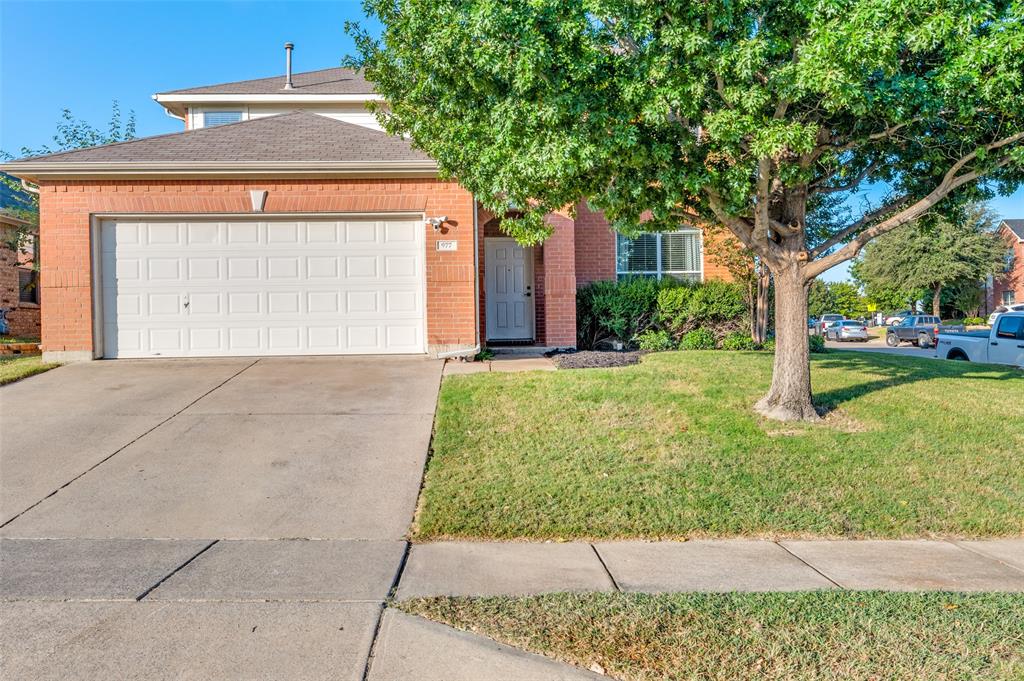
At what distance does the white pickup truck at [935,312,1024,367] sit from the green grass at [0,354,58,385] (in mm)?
18040

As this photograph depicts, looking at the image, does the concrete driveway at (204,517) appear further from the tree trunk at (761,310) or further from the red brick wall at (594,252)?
the tree trunk at (761,310)

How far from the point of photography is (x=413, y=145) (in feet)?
29.6

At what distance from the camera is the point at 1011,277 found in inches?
1686

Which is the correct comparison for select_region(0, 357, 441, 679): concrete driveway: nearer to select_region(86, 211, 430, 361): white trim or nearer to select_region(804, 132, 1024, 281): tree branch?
select_region(86, 211, 430, 361): white trim

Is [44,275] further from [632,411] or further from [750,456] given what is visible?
[750,456]

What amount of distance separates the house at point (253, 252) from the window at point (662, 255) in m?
4.40

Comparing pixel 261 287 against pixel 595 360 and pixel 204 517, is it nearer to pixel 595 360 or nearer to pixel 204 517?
pixel 595 360

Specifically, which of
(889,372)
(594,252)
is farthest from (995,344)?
(594,252)

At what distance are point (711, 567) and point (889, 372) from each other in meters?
7.35

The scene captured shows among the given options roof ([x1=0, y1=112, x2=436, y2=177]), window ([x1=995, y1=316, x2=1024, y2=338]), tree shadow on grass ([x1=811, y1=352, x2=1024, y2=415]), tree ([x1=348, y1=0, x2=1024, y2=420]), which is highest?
roof ([x1=0, y1=112, x2=436, y2=177])

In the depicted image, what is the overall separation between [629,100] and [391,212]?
18.8 feet

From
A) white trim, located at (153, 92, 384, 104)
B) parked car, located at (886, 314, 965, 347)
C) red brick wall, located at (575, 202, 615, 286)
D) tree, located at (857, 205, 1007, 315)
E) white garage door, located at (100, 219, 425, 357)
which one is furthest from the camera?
tree, located at (857, 205, 1007, 315)

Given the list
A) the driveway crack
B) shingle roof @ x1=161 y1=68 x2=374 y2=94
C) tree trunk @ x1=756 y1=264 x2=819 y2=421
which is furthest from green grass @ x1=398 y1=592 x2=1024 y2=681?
shingle roof @ x1=161 y1=68 x2=374 y2=94

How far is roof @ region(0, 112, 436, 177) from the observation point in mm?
10602
